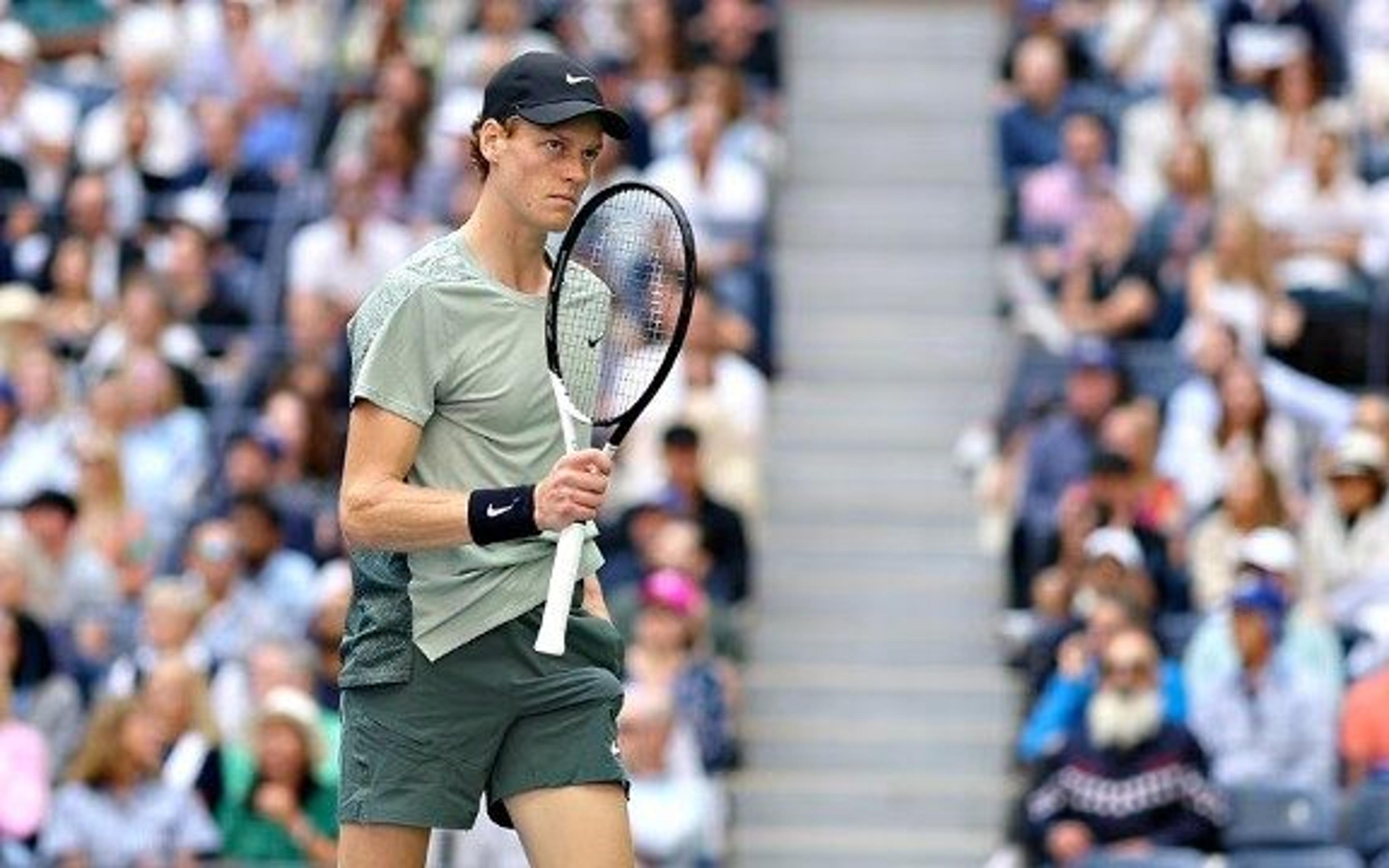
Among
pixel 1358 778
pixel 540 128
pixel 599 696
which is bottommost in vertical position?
pixel 1358 778

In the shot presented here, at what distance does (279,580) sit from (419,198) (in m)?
2.62

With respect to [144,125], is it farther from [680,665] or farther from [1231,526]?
[1231,526]

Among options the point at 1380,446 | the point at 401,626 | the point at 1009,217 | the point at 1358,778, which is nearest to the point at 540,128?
the point at 401,626

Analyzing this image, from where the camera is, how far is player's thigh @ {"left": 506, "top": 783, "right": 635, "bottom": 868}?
7070 mm

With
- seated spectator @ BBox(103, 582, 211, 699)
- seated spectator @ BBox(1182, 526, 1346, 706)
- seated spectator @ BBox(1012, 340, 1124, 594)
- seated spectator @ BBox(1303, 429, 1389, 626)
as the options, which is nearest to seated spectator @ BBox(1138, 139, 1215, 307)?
seated spectator @ BBox(1012, 340, 1124, 594)

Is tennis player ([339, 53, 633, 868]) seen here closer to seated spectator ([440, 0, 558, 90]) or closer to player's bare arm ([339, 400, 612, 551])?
player's bare arm ([339, 400, 612, 551])

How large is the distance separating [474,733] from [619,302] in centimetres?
89

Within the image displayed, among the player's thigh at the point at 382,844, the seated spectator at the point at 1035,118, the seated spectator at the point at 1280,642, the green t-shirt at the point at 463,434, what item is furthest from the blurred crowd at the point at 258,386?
the green t-shirt at the point at 463,434

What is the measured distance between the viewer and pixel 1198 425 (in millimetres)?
14648

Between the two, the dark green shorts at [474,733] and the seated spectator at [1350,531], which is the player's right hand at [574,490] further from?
the seated spectator at [1350,531]

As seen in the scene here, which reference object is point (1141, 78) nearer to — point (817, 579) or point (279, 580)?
point (817, 579)

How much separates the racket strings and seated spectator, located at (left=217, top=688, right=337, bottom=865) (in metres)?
5.84

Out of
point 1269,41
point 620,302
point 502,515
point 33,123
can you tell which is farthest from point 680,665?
point 502,515

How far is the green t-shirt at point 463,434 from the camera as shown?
7.05 metres
